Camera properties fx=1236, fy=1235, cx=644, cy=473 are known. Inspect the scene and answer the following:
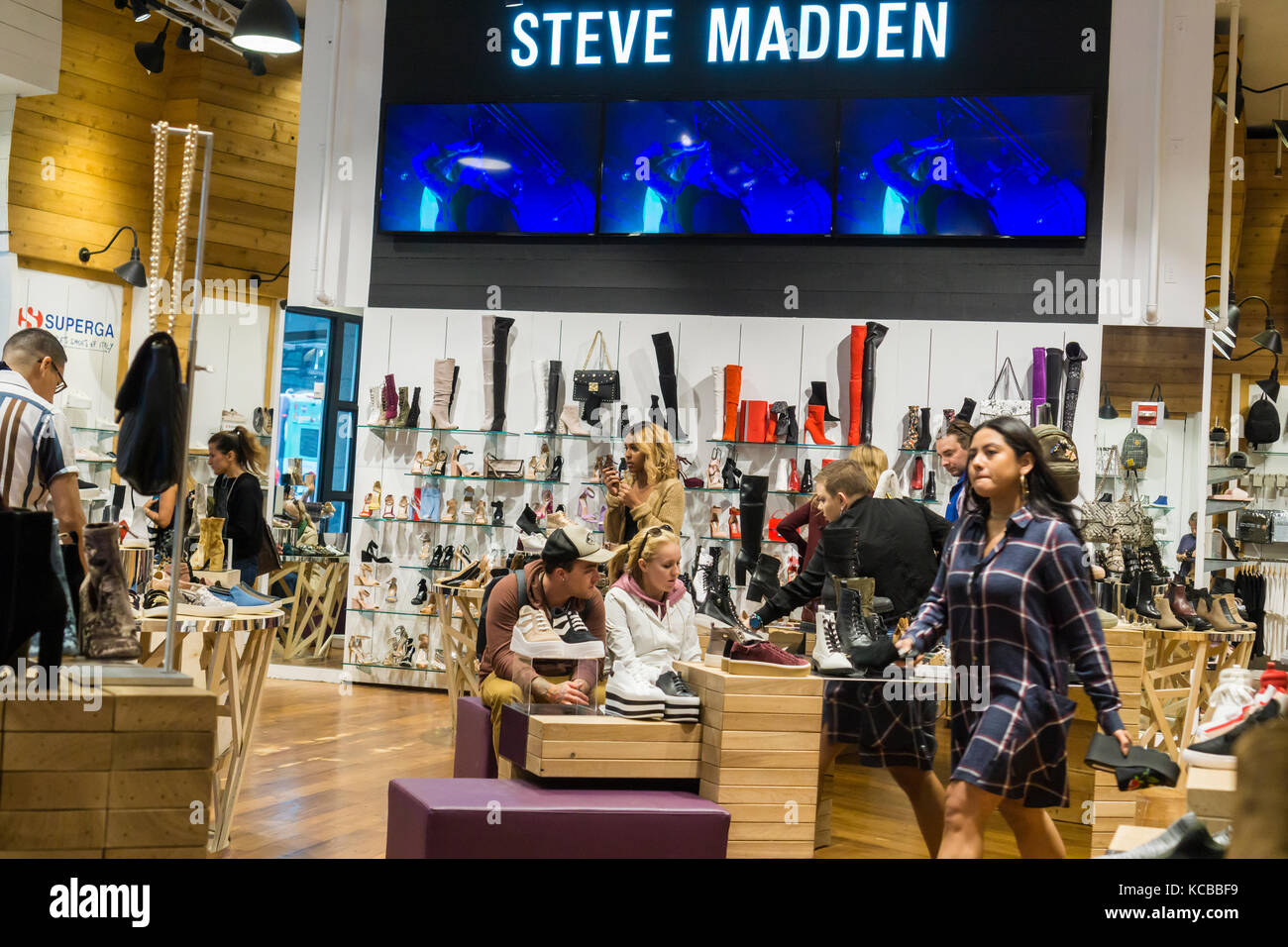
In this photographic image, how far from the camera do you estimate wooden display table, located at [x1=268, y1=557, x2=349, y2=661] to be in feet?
31.6

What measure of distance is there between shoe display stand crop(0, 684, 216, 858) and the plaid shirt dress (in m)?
1.89

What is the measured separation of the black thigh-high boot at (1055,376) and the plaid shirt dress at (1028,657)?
4.62 meters

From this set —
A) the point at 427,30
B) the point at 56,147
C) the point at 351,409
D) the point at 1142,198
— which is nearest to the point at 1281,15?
the point at 1142,198

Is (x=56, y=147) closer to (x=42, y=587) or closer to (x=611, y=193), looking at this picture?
(x=611, y=193)

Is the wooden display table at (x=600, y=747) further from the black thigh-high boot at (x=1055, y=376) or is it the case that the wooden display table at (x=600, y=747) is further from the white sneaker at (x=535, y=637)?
the black thigh-high boot at (x=1055, y=376)

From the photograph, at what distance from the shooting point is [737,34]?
27.6 ft

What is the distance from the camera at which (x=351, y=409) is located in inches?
479

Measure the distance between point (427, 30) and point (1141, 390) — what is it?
219 inches

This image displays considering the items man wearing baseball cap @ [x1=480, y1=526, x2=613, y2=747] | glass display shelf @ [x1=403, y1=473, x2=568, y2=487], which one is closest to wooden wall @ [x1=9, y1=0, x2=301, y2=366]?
glass display shelf @ [x1=403, y1=473, x2=568, y2=487]

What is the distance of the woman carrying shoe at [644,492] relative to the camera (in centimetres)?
604

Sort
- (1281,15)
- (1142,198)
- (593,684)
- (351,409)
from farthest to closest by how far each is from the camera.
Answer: (351,409) < (1281,15) < (1142,198) < (593,684)

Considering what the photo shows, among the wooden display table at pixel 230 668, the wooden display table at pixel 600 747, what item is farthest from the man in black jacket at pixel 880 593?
the wooden display table at pixel 230 668

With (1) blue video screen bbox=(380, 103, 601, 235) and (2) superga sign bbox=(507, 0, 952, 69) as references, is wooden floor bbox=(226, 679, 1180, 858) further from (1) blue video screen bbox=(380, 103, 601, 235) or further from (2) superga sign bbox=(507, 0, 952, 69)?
(2) superga sign bbox=(507, 0, 952, 69)

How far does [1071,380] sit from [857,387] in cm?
131
